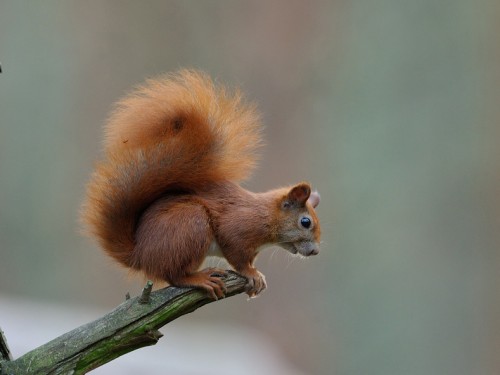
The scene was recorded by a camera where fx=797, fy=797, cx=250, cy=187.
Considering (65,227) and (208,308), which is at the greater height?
(65,227)

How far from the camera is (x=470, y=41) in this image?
5625 millimetres

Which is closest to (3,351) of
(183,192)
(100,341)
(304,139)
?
(100,341)

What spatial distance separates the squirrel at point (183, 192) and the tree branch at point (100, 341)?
13cm

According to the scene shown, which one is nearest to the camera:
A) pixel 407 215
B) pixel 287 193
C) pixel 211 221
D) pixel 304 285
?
pixel 211 221

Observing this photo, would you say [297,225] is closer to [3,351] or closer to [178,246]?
[178,246]

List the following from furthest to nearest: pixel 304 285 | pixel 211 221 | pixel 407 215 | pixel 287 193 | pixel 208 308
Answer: pixel 208 308, pixel 304 285, pixel 407 215, pixel 287 193, pixel 211 221

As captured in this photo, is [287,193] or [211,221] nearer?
[211,221]

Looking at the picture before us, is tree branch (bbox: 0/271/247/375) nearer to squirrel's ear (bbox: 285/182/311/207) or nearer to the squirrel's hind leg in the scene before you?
the squirrel's hind leg

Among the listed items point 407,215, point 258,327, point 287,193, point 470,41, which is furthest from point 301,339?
point 287,193

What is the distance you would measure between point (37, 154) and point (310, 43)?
2417mm

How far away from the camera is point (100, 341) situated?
5.57 feet

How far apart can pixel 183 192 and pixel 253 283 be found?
0.93ft

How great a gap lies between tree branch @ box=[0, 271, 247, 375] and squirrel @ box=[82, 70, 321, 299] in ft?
0.44

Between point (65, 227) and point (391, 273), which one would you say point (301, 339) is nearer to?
point (391, 273)
